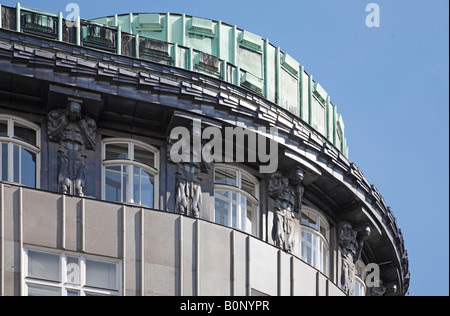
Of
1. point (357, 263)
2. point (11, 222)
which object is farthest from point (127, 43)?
point (357, 263)

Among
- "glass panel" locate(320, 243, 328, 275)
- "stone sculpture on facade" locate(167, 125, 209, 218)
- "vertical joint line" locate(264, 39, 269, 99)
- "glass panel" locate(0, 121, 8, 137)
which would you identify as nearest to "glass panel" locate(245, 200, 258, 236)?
"stone sculpture on facade" locate(167, 125, 209, 218)

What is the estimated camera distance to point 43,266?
52.1 metres

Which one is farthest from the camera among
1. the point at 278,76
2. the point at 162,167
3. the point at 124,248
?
the point at 278,76

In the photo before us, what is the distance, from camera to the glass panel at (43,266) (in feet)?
170

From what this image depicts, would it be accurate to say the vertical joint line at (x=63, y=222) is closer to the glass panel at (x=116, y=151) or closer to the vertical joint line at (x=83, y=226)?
the vertical joint line at (x=83, y=226)

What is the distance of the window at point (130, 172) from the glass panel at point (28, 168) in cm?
216

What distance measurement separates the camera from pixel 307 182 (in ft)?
195

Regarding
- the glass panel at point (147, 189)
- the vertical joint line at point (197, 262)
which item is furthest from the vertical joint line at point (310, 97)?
the vertical joint line at point (197, 262)

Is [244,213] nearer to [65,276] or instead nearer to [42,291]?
[65,276]

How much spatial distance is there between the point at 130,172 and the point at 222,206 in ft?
10.2

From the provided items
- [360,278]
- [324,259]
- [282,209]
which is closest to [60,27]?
[282,209]
